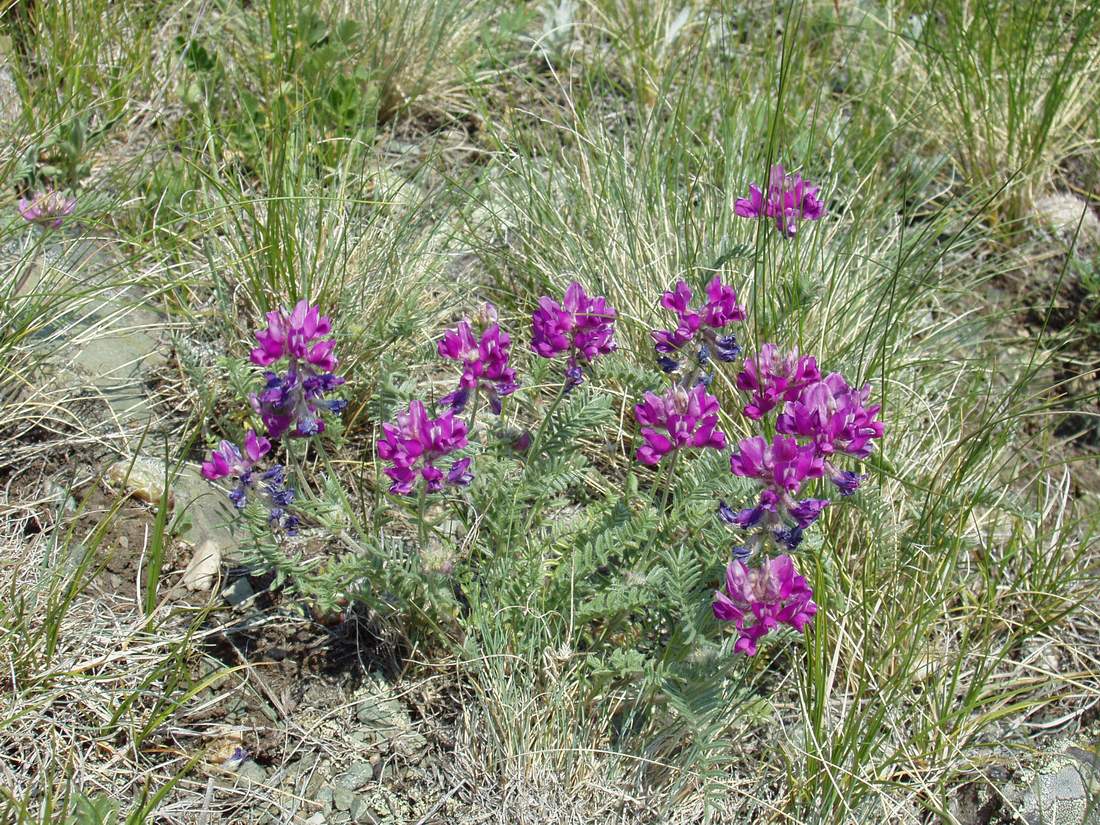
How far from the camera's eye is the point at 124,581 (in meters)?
2.41

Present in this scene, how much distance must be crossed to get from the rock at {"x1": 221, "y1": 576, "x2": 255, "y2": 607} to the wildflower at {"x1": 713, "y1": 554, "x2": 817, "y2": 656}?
117cm

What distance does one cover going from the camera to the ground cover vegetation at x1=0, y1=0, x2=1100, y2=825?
6.98 ft

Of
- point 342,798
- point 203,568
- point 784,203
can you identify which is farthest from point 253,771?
point 784,203

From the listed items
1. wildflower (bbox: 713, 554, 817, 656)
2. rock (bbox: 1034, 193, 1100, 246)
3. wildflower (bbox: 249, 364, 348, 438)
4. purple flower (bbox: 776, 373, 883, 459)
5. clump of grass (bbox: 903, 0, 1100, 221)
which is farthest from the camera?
rock (bbox: 1034, 193, 1100, 246)

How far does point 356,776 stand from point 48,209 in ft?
5.47

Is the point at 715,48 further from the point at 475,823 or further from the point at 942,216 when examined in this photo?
the point at 475,823

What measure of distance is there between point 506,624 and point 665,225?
139 cm

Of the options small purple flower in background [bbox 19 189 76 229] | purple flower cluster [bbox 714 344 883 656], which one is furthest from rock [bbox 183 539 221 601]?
purple flower cluster [bbox 714 344 883 656]

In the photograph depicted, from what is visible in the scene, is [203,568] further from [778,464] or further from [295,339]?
[778,464]

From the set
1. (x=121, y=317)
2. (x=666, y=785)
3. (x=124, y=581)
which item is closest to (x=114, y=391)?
(x=121, y=317)

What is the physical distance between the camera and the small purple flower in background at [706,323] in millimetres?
2156

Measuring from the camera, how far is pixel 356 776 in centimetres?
222

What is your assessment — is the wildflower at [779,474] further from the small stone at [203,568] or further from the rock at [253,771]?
the small stone at [203,568]

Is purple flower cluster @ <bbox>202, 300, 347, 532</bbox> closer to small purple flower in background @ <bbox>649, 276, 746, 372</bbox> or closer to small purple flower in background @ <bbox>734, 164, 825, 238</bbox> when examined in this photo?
small purple flower in background @ <bbox>649, 276, 746, 372</bbox>
